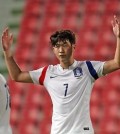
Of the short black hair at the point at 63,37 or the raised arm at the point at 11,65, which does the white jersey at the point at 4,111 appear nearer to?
the raised arm at the point at 11,65

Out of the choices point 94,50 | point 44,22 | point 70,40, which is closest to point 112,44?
point 94,50

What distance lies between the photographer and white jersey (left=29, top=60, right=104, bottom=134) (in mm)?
3195

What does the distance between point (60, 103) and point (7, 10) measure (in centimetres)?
498

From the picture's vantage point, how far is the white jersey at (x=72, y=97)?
320cm

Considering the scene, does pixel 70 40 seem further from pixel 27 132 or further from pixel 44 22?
pixel 44 22

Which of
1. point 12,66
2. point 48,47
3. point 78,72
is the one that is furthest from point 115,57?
point 48,47

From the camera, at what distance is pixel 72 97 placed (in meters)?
3.21

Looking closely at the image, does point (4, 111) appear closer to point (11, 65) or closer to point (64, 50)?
point (11, 65)

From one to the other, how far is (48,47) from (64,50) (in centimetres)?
432

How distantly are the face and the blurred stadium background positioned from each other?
3.64 meters

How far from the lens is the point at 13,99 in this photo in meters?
7.34

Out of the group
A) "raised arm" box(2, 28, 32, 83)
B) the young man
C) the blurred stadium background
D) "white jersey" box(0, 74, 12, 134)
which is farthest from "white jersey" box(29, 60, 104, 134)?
the blurred stadium background

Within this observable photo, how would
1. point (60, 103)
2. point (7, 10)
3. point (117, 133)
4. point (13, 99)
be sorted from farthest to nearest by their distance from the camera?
point (7, 10) < point (13, 99) < point (117, 133) < point (60, 103)

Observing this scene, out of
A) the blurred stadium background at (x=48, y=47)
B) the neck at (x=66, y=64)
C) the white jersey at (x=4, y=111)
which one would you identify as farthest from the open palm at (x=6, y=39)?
the blurred stadium background at (x=48, y=47)
